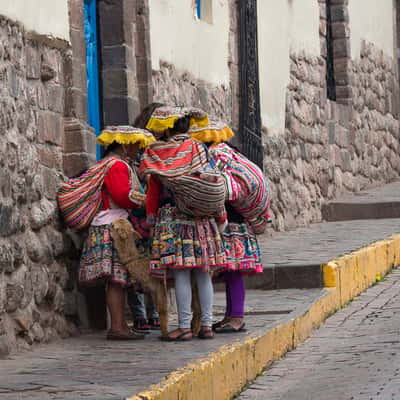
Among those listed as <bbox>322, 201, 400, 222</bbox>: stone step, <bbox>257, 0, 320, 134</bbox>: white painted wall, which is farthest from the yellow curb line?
<bbox>322, 201, 400, 222</bbox>: stone step

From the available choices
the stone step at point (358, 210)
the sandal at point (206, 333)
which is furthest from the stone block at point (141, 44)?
the stone step at point (358, 210)

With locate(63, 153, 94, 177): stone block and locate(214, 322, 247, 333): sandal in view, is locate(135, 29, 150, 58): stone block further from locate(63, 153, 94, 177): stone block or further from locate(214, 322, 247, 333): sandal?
locate(214, 322, 247, 333): sandal

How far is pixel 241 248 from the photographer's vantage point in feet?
22.4

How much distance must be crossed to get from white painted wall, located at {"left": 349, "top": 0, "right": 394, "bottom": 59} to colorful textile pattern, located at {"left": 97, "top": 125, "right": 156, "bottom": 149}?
35.5ft

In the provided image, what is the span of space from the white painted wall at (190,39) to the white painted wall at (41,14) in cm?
207

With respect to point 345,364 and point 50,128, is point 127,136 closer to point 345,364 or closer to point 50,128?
point 50,128

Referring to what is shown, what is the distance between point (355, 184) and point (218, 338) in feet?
34.8

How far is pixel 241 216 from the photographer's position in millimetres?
6883

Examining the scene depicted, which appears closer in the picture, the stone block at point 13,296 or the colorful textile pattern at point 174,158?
the stone block at point 13,296

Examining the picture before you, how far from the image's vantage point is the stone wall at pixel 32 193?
6.04 metres

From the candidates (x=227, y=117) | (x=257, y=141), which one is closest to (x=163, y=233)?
(x=227, y=117)

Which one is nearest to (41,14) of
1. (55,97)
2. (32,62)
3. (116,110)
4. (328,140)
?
(32,62)

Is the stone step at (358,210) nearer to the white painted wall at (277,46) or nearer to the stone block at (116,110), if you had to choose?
the white painted wall at (277,46)

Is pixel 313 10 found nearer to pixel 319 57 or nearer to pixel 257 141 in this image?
pixel 319 57
